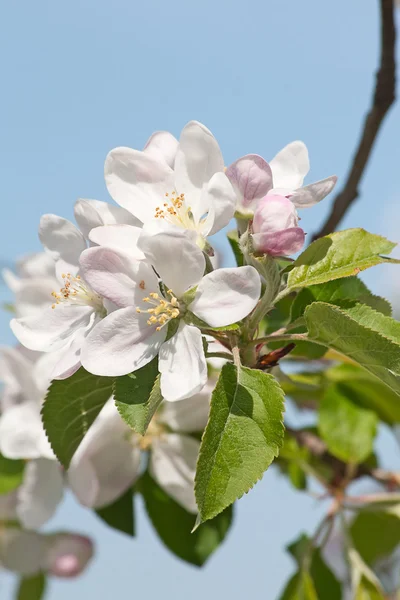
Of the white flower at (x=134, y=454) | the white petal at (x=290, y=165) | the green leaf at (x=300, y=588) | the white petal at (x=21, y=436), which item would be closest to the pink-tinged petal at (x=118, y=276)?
the white petal at (x=290, y=165)

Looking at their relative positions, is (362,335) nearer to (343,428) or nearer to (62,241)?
(62,241)

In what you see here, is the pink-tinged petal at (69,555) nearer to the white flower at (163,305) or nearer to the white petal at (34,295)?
the white petal at (34,295)

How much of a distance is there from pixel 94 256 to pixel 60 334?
6.3 inches

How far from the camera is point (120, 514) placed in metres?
1.40

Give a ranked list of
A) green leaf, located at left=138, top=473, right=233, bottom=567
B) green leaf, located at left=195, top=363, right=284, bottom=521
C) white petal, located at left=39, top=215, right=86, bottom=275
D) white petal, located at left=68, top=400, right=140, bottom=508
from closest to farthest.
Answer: green leaf, located at left=195, top=363, right=284, bottom=521, white petal, located at left=39, top=215, right=86, bottom=275, white petal, located at left=68, top=400, right=140, bottom=508, green leaf, located at left=138, top=473, right=233, bottom=567

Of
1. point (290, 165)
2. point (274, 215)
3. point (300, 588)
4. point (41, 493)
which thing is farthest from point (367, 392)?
point (274, 215)

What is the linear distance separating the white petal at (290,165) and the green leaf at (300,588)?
82 cm

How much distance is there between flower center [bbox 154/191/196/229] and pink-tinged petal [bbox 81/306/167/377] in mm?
123

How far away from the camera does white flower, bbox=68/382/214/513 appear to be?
4.17 feet

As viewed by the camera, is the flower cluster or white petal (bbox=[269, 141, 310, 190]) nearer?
the flower cluster

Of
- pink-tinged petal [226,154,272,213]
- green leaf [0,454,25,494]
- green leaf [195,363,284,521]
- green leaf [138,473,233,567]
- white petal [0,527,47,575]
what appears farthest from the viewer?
white petal [0,527,47,575]

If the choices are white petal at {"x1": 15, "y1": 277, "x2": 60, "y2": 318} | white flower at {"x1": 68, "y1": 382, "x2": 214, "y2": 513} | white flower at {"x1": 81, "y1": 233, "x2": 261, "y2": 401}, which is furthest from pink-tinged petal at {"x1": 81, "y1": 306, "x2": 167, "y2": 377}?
white petal at {"x1": 15, "y1": 277, "x2": 60, "y2": 318}

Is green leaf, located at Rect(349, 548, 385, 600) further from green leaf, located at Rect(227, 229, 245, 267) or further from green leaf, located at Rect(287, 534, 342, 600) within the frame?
green leaf, located at Rect(227, 229, 245, 267)

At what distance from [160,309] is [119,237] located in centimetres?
9
